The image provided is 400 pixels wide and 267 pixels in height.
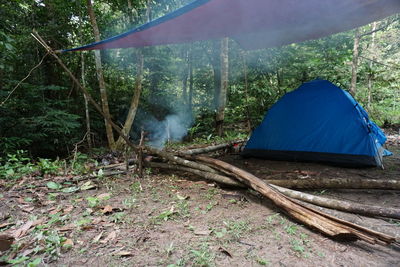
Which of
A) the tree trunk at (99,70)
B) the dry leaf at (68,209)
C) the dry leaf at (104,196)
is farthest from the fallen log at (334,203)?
the tree trunk at (99,70)

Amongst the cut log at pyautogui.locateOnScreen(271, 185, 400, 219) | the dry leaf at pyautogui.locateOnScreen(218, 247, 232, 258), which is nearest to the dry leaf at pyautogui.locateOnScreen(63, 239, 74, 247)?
the dry leaf at pyautogui.locateOnScreen(218, 247, 232, 258)

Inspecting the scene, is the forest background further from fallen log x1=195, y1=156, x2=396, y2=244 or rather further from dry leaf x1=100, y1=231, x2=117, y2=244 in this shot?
fallen log x1=195, y1=156, x2=396, y2=244

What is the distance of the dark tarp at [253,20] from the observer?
247 cm

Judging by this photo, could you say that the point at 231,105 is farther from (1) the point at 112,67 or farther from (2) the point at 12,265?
(2) the point at 12,265

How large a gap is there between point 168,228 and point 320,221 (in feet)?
3.42

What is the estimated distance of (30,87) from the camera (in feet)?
16.5

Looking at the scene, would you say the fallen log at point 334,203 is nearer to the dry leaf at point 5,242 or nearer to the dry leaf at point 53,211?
the dry leaf at point 53,211

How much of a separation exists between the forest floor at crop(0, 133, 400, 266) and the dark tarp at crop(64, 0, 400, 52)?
1.78m

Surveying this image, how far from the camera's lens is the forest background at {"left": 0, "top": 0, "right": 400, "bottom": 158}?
204 inches

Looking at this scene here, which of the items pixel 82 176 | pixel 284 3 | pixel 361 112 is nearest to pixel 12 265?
pixel 82 176

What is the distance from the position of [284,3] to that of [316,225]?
7.53 feet

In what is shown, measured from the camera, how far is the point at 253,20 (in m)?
2.99

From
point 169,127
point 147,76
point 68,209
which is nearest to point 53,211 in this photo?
point 68,209

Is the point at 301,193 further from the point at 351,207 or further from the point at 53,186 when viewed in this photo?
the point at 53,186
